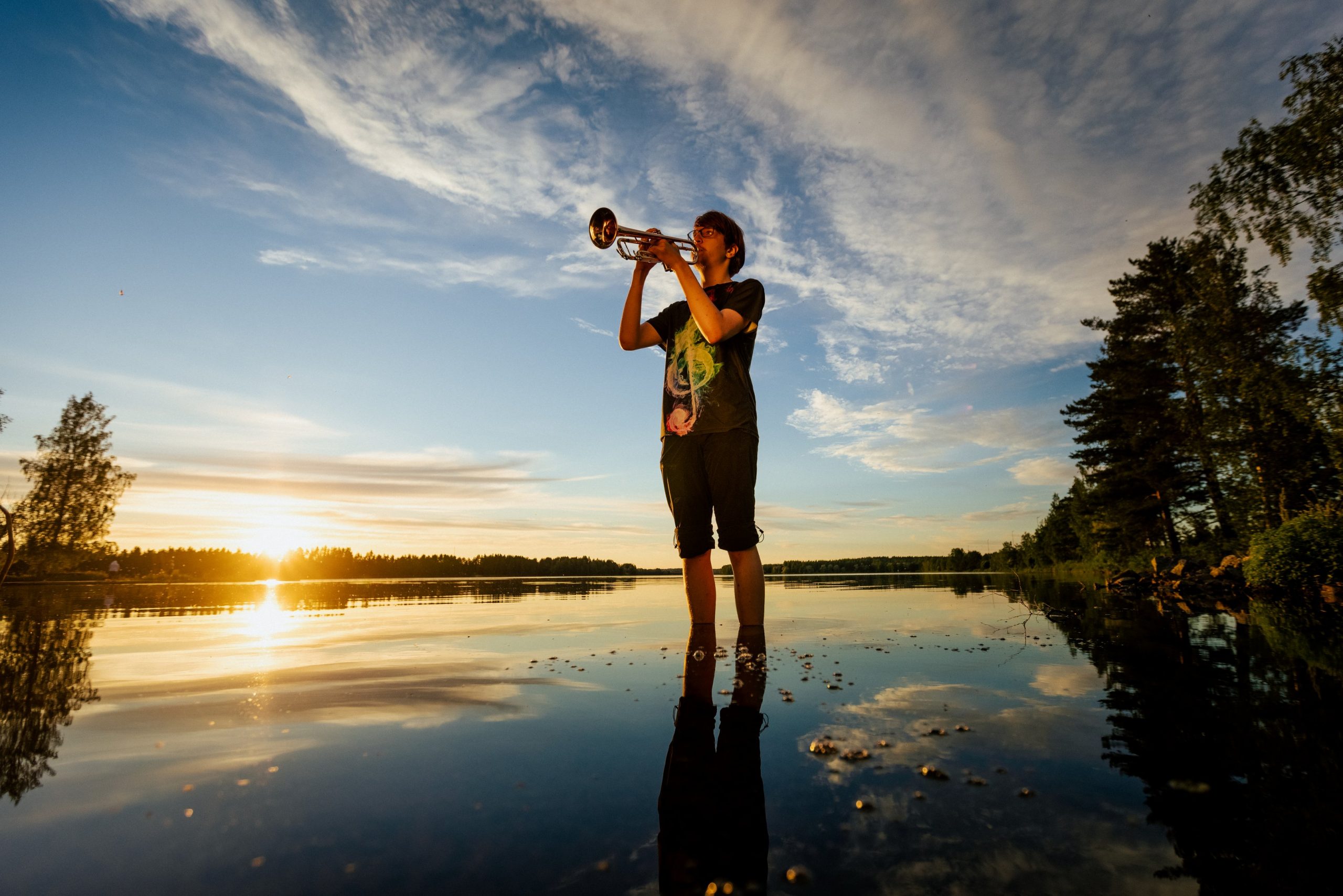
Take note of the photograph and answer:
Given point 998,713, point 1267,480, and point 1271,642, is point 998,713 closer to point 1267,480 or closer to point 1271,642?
point 1271,642

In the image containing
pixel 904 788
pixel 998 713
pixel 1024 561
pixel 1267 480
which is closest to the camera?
pixel 904 788

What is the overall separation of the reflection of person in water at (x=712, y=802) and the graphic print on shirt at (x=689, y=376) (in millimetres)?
2238

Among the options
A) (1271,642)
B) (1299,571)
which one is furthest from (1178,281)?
(1271,642)

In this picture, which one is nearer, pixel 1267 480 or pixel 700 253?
pixel 700 253

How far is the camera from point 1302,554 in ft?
36.1

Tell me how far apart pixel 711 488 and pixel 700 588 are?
886mm

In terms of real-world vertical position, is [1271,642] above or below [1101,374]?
below

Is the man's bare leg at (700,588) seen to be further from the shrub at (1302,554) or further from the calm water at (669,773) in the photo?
the shrub at (1302,554)

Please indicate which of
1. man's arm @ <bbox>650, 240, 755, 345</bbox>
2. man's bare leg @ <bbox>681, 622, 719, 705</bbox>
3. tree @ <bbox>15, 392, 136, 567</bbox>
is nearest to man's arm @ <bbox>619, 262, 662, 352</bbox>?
man's arm @ <bbox>650, 240, 755, 345</bbox>

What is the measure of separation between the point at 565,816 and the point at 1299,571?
622 inches

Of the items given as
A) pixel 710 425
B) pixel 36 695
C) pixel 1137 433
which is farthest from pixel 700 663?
pixel 1137 433

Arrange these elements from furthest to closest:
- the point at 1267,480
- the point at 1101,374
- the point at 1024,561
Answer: the point at 1024,561, the point at 1101,374, the point at 1267,480

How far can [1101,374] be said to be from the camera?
25.1 meters

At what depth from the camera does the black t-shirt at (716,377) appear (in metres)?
4.21
